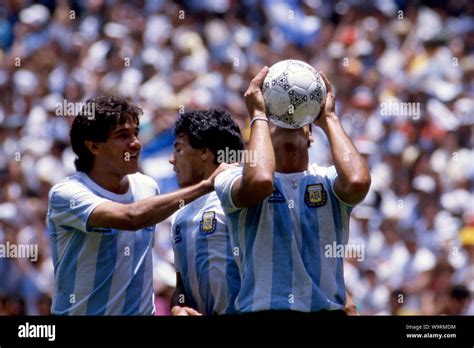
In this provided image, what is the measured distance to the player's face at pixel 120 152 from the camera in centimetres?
624

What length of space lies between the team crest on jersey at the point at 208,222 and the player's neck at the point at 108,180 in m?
0.49

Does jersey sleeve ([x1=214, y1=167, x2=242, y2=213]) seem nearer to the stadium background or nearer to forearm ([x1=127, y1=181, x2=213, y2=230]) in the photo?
forearm ([x1=127, y1=181, x2=213, y2=230])

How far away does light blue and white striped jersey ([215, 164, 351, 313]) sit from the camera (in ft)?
17.8

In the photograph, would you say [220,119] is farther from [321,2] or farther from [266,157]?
[321,2]

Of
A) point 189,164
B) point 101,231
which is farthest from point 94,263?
point 189,164

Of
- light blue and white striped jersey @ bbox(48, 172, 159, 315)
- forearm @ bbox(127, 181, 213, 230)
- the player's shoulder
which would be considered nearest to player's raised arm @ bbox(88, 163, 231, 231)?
forearm @ bbox(127, 181, 213, 230)

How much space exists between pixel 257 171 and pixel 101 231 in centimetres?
122

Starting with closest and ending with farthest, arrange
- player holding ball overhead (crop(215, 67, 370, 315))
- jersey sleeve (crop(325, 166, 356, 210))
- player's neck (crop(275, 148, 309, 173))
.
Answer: player holding ball overhead (crop(215, 67, 370, 315)) < jersey sleeve (crop(325, 166, 356, 210)) < player's neck (crop(275, 148, 309, 173))

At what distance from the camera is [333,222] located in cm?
553

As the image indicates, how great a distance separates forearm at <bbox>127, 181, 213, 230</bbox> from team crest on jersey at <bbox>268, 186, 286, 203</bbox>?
346 mm

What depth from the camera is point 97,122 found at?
20.7ft

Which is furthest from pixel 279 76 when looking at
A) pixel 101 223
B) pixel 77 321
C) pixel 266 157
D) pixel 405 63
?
pixel 405 63

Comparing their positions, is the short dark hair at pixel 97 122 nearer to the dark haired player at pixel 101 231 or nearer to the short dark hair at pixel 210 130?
the dark haired player at pixel 101 231

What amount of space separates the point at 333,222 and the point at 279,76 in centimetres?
75
